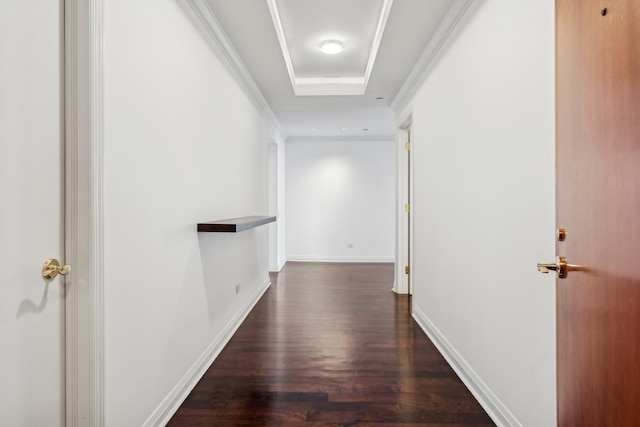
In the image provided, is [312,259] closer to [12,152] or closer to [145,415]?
[145,415]

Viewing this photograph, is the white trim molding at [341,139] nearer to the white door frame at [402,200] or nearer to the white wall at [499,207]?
the white door frame at [402,200]

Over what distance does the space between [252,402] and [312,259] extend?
4890 mm

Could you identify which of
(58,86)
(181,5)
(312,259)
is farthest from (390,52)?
(312,259)

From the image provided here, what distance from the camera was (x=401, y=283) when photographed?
438cm

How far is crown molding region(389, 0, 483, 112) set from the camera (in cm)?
218

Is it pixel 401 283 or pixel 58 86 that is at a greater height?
pixel 58 86

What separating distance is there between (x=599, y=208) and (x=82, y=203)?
1589mm

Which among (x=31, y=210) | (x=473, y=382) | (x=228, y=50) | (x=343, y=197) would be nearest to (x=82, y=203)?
(x=31, y=210)

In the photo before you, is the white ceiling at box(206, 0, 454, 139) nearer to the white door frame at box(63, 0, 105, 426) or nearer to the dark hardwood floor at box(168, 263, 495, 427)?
the white door frame at box(63, 0, 105, 426)

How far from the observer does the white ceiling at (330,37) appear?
2.42 m

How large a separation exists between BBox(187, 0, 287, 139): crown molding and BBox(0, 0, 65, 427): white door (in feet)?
3.94

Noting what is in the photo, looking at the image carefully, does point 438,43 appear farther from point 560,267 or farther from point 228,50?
point 560,267

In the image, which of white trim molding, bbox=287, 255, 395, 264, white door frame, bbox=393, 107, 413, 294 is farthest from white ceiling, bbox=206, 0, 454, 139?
white trim molding, bbox=287, 255, 395, 264

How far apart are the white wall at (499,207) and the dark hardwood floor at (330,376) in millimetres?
232
